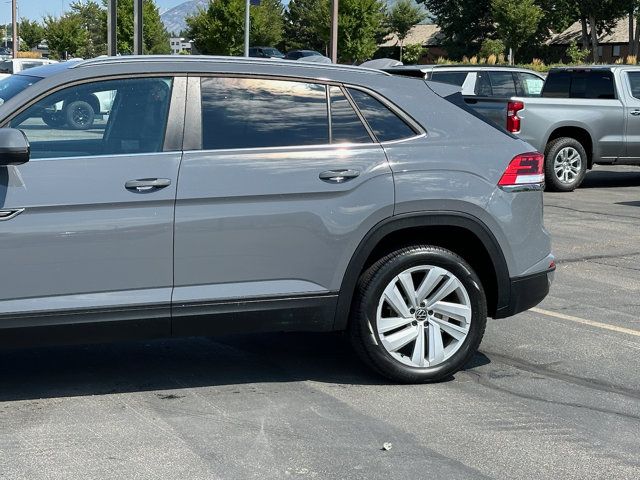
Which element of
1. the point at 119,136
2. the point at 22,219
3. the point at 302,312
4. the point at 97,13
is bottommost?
the point at 302,312

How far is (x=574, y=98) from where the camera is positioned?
16812 millimetres

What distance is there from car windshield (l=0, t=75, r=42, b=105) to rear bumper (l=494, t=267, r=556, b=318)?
282 centimetres

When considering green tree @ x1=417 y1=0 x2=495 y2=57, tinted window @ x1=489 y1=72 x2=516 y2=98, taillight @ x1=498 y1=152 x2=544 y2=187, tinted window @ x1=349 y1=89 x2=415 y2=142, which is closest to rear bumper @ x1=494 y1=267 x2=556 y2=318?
taillight @ x1=498 y1=152 x2=544 y2=187

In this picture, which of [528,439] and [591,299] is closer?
[528,439]

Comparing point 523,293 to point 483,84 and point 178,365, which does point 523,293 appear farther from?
point 483,84

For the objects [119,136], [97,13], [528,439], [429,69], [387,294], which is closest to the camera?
[528,439]

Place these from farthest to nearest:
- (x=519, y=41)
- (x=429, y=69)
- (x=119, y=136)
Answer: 1. (x=519, y=41)
2. (x=429, y=69)
3. (x=119, y=136)

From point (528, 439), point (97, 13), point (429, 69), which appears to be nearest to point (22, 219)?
point (528, 439)

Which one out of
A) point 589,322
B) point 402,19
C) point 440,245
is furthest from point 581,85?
point 402,19

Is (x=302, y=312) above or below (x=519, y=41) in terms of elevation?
below

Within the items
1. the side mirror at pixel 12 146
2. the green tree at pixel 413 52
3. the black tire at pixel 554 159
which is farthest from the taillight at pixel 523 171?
the green tree at pixel 413 52

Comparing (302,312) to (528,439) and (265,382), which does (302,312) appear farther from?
(528,439)

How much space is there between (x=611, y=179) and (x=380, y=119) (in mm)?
13700

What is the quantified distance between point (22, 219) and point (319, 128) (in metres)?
1.62
